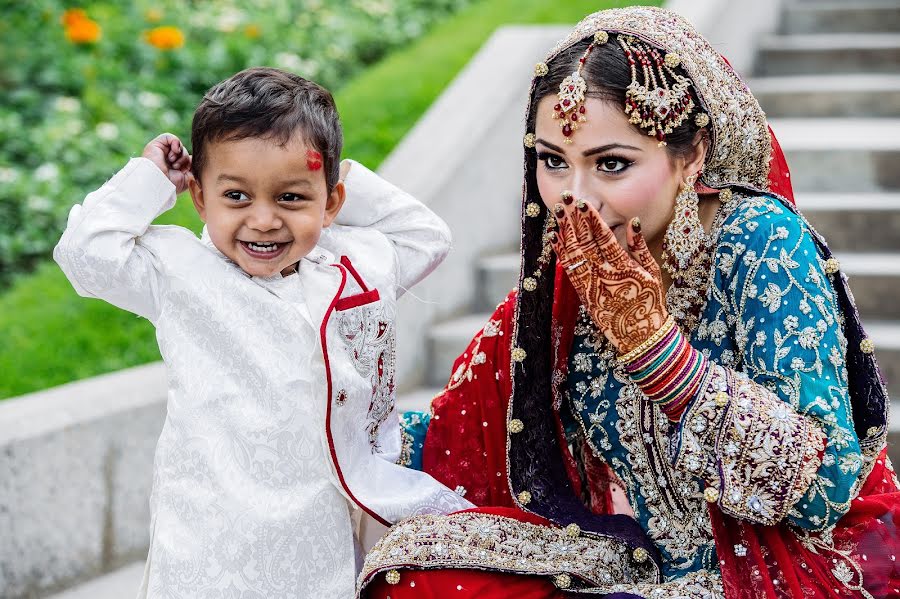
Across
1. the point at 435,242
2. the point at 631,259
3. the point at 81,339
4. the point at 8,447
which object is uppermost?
the point at 631,259

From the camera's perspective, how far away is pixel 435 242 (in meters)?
2.80

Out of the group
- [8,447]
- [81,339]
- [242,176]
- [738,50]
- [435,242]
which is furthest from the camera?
[738,50]

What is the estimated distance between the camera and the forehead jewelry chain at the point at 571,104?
7.51 feet

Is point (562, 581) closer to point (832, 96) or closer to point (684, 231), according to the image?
point (684, 231)

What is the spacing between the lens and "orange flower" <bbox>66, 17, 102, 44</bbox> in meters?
6.42

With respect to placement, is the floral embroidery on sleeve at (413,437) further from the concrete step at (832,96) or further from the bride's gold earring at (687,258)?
the concrete step at (832,96)

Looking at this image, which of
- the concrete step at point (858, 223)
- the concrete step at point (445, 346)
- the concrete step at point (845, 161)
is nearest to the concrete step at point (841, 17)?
the concrete step at point (845, 161)

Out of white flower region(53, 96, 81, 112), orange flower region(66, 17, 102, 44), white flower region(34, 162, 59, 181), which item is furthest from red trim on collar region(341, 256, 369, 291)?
orange flower region(66, 17, 102, 44)

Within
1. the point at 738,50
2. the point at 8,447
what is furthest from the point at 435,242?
the point at 738,50

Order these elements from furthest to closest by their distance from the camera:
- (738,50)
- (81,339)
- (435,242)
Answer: (738,50) < (81,339) < (435,242)

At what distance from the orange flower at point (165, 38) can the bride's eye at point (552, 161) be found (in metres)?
4.60

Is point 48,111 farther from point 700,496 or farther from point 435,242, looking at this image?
point 700,496

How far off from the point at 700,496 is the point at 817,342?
0.44 m

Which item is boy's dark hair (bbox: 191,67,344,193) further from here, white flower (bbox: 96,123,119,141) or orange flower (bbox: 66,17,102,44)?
orange flower (bbox: 66,17,102,44)
